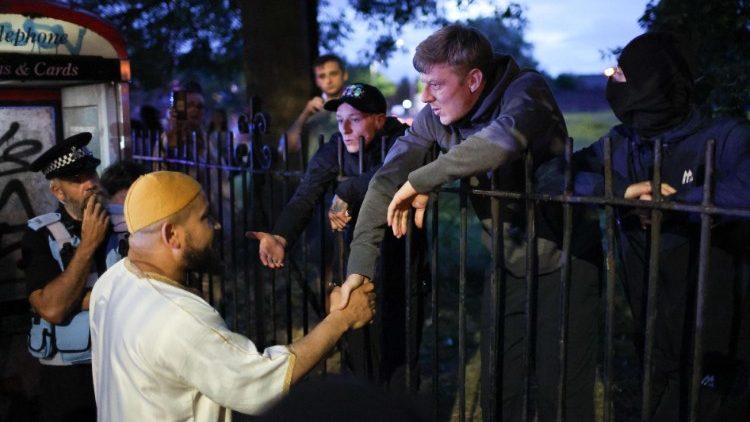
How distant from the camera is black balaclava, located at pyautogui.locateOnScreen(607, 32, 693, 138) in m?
3.07

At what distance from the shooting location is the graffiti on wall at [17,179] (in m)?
6.00

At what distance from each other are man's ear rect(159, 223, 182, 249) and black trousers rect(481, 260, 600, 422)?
4.80 feet

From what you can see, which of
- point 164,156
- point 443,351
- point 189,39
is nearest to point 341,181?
point 164,156

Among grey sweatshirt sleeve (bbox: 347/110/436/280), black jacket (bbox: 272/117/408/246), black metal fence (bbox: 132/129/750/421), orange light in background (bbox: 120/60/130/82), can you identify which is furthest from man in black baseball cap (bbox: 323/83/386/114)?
orange light in background (bbox: 120/60/130/82)

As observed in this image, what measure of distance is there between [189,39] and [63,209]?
10256 millimetres

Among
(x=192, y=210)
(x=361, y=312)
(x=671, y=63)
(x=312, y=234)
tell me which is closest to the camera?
(x=192, y=210)

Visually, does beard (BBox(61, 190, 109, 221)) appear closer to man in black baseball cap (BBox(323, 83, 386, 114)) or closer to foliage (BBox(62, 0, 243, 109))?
man in black baseball cap (BBox(323, 83, 386, 114))

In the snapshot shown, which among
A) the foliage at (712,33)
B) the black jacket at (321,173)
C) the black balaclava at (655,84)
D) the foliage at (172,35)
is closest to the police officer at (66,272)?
the black jacket at (321,173)

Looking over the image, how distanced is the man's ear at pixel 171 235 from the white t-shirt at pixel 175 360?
0.12 meters

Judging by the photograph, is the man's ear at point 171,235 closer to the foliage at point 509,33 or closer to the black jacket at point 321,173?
the black jacket at point 321,173

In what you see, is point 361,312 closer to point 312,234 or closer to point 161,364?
point 161,364

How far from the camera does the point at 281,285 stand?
962 centimetres

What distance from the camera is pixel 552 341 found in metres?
3.50

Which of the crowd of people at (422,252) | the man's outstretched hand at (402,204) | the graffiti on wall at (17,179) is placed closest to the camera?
the crowd of people at (422,252)
